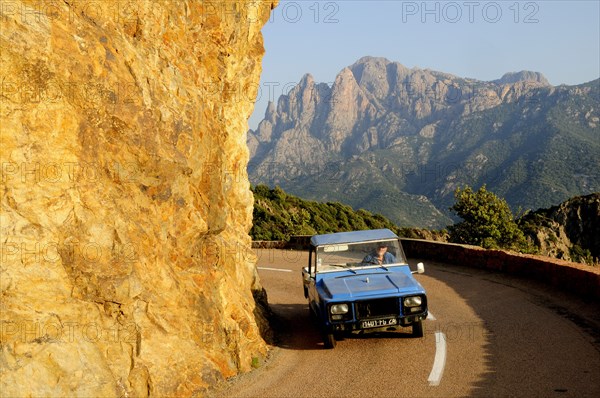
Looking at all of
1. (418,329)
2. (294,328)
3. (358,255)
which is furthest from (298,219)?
(418,329)

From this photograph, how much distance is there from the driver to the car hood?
0.48m

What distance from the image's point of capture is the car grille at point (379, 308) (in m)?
10.7

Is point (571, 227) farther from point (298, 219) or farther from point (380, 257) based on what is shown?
point (380, 257)

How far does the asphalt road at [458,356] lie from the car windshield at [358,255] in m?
1.45

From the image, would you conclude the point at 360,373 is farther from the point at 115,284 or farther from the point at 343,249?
the point at 115,284

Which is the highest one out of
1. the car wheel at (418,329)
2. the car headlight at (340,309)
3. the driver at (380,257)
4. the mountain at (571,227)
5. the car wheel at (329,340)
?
the driver at (380,257)

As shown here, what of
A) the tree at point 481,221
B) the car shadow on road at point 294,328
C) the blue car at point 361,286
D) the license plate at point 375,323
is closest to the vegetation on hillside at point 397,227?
the tree at point 481,221

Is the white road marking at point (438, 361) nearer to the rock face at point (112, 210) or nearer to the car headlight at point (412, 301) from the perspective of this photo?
the car headlight at point (412, 301)

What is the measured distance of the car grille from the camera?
10.7 metres

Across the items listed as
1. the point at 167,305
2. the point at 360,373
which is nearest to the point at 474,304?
the point at 360,373

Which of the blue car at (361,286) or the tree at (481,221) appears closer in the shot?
the blue car at (361,286)

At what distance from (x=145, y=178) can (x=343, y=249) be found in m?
4.73

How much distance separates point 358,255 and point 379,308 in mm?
1918

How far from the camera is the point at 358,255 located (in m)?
12.5
